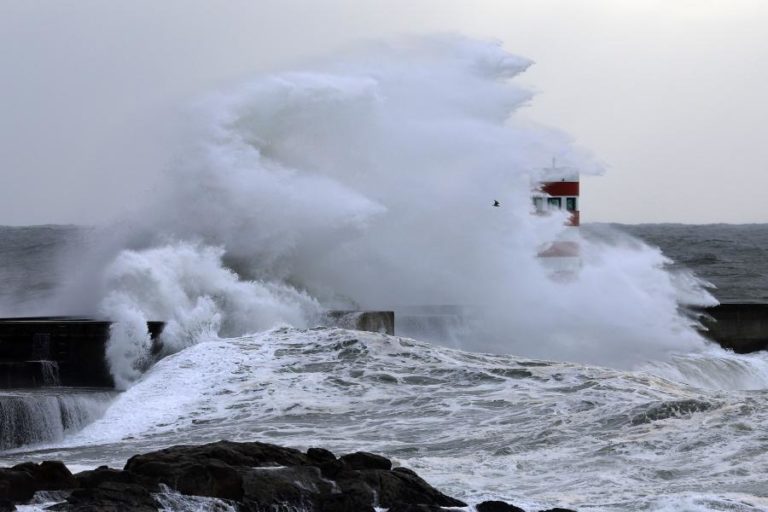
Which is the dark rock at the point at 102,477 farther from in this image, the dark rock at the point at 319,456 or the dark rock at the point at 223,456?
the dark rock at the point at 319,456


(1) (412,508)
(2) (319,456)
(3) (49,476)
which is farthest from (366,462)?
(3) (49,476)

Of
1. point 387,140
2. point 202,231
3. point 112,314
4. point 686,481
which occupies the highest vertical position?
point 387,140

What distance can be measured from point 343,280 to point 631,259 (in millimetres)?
4851

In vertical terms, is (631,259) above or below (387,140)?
below

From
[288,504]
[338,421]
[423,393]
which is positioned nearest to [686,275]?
[423,393]

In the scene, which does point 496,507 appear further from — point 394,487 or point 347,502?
point 347,502

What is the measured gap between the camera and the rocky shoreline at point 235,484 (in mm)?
6652

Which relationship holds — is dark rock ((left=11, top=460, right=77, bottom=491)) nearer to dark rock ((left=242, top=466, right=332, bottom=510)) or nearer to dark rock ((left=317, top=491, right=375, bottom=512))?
dark rock ((left=242, top=466, right=332, bottom=510))

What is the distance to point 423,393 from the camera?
11344 millimetres

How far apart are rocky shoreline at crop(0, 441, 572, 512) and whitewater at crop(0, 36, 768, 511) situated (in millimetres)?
570

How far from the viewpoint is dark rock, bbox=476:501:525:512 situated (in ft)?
23.7

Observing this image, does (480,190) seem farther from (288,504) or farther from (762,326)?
(288,504)

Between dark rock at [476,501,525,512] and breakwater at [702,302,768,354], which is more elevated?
breakwater at [702,302,768,354]

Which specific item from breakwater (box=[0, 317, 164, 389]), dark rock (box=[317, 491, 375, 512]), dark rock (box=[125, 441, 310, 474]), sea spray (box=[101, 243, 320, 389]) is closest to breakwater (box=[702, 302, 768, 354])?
sea spray (box=[101, 243, 320, 389])
